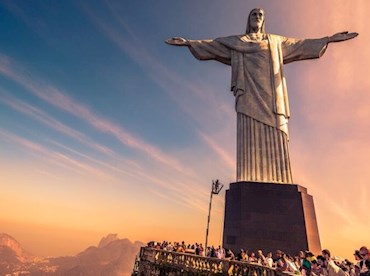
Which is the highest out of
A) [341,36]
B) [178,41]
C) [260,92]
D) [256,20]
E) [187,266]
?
[256,20]

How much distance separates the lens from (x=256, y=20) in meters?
18.2

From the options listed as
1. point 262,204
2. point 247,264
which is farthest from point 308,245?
point 247,264

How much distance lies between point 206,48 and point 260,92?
17.5 feet

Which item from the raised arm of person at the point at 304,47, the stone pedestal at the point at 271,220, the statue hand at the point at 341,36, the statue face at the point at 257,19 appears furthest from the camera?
the statue face at the point at 257,19

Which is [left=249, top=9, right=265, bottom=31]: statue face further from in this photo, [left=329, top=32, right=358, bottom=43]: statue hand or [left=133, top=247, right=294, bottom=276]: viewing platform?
[left=133, top=247, right=294, bottom=276]: viewing platform

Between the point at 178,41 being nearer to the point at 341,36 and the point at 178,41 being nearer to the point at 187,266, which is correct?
the point at 341,36

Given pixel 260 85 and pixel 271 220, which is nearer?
pixel 271 220

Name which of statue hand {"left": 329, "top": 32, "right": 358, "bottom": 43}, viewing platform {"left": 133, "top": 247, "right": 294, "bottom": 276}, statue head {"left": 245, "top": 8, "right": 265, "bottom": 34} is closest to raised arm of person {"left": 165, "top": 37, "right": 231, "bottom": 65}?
statue head {"left": 245, "top": 8, "right": 265, "bottom": 34}

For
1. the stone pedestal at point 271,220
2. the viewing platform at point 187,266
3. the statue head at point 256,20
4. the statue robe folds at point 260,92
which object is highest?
the statue head at point 256,20

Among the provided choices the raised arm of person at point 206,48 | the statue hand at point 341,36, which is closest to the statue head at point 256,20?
the raised arm of person at point 206,48

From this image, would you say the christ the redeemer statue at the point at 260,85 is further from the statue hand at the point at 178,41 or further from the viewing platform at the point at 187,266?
the viewing platform at the point at 187,266

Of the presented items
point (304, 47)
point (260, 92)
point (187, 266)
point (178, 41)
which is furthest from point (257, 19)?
point (187, 266)

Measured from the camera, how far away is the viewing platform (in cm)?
907

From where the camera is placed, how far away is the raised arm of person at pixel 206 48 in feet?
59.2
